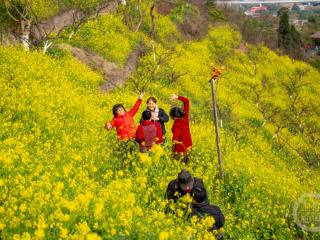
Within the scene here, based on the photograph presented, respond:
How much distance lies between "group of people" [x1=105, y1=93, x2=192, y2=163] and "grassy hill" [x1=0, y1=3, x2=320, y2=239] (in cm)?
32

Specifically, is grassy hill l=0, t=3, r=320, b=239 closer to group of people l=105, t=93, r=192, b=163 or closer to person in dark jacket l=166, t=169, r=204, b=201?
person in dark jacket l=166, t=169, r=204, b=201

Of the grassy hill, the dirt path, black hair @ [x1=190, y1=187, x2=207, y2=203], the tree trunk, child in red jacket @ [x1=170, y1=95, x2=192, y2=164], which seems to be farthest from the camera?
the dirt path

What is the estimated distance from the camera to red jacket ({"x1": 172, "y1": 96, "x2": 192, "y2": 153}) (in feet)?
32.7

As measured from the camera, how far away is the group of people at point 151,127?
917cm

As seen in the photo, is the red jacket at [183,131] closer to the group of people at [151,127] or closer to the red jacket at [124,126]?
the group of people at [151,127]

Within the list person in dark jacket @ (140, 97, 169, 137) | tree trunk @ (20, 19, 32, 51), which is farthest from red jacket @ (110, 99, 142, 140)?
tree trunk @ (20, 19, 32, 51)

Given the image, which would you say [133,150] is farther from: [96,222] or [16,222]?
[16,222]

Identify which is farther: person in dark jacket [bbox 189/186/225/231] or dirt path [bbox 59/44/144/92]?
dirt path [bbox 59/44/144/92]

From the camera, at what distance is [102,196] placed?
6.10 meters

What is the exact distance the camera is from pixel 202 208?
6965mm

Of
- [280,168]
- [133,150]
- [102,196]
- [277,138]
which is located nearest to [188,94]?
[277,138]

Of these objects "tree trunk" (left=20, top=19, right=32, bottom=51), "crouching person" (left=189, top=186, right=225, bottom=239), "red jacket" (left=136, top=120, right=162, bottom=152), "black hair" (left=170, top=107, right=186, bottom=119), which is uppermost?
"tree trunk" (left=20, top=19, right=32, bottom=51)

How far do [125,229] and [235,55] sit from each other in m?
33.9

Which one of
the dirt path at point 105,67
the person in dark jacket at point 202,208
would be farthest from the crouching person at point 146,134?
the dirt path at point 105,67
